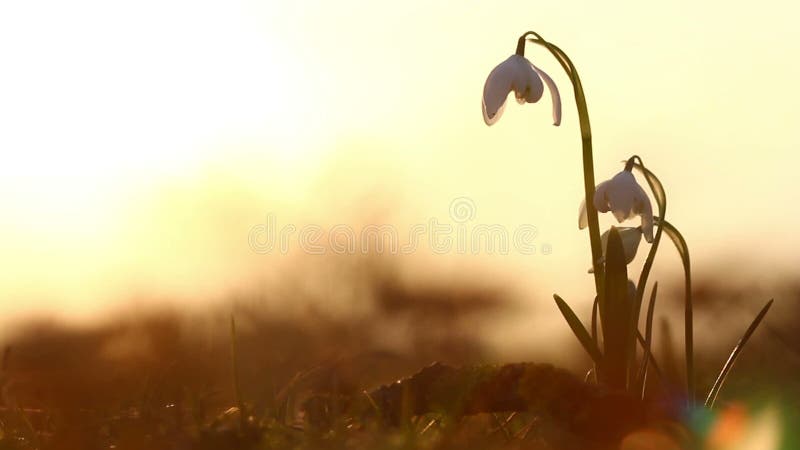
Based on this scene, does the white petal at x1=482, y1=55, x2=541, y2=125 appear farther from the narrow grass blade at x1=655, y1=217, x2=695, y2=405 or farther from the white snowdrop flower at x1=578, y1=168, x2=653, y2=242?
the narrow grass blade at x1=655, y1=217, x2=695, y2=405

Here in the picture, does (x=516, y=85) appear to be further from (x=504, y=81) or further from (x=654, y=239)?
(x=654, y=239)

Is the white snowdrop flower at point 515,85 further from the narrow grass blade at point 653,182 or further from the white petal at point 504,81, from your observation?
the narrow grass blade at point 653,182

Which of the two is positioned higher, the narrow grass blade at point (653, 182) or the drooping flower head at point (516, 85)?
the drooping flower head at point (516, 85)

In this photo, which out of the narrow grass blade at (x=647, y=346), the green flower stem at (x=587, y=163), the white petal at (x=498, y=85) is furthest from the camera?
the white petal at (x=498, y=85)

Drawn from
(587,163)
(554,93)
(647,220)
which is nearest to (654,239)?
(647,220)

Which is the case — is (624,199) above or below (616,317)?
above

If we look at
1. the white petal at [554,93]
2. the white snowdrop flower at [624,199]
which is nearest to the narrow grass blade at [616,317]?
the white snowdrop flower at [624,199]
